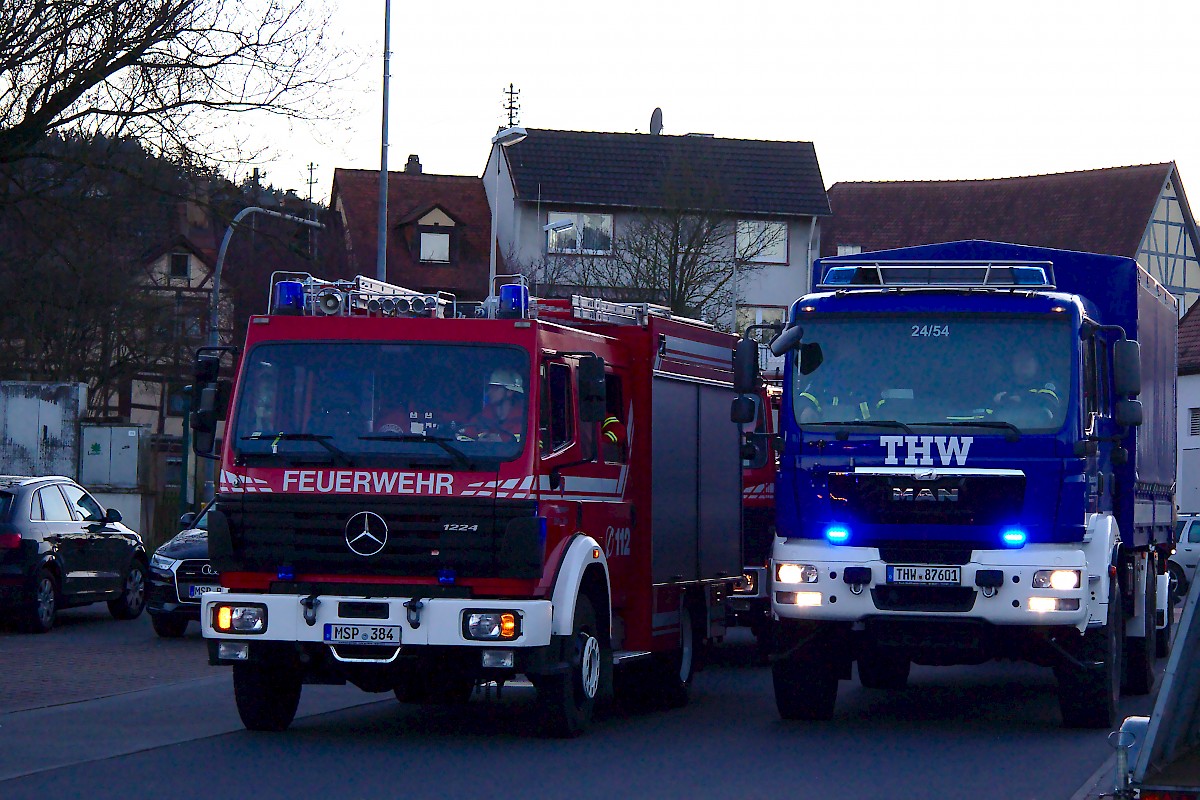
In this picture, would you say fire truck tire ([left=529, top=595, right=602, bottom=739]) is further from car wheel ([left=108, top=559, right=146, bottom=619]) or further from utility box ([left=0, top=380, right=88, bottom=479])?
utility box ([left=0, top=380, right=88, bottom=479])

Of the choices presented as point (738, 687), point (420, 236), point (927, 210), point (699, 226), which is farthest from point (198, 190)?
point (927, 210)

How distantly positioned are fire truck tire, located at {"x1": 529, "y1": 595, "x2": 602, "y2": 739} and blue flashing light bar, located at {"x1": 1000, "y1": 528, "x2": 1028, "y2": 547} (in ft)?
9.20

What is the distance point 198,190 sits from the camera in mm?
20422

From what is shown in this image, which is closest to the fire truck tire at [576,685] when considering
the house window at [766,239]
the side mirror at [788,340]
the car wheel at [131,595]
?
the side mirror at [788,340]

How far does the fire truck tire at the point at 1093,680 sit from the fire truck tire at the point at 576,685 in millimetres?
3213

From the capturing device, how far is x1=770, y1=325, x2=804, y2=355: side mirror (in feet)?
41.0

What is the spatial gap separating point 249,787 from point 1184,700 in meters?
5.02

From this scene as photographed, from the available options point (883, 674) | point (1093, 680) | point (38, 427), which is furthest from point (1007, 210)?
point (1093, 680)

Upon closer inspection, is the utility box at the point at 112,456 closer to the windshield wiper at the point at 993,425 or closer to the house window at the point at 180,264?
the windshield wiper at the point at 993,425

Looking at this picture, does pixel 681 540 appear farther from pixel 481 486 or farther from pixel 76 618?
pixel 76 618

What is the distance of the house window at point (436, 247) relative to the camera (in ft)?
217

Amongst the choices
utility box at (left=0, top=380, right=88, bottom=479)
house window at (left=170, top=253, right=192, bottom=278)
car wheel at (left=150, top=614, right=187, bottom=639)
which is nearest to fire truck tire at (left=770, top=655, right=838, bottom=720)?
car wheel at (left=150, top=614, right=187, bottom=639)

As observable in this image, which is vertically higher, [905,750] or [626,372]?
[626,372]

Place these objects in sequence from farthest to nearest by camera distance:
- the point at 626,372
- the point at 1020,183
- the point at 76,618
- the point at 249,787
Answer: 1. the point at 1020,183
2. the point at 76,618
3. the point at 626,372
4. the point at 249,787
